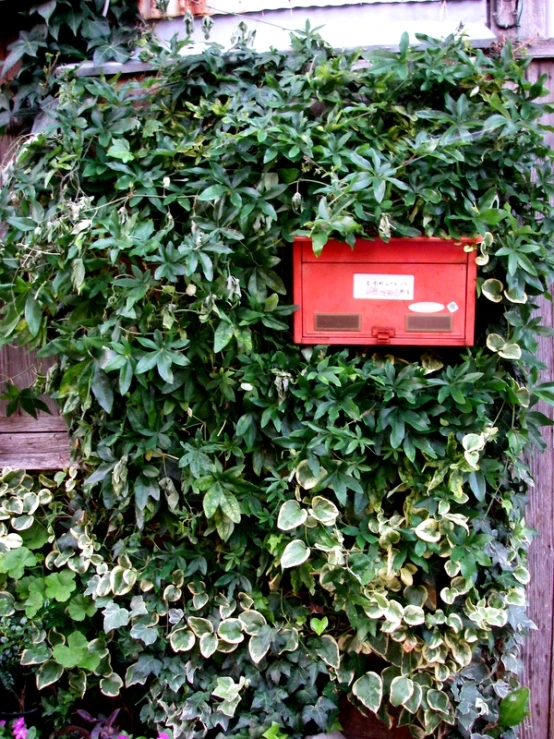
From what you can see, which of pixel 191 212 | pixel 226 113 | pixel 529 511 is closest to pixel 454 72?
pixel 226 113

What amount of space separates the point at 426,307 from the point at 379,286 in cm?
17

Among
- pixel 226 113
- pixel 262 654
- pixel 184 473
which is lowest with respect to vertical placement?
pixel 262 654

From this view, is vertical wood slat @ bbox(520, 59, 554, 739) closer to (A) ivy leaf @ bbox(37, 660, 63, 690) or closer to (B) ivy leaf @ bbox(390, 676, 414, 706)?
(B) ivy leaf @ bbox(390, 676, 414, 706)

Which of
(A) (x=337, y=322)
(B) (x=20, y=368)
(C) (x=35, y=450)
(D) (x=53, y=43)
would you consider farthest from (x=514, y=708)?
(D) (x=53, y=43)

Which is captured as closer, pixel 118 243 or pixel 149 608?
pixel 118 243

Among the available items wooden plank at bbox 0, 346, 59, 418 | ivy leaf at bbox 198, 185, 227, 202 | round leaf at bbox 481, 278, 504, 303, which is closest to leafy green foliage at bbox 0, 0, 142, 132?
ivy leaf at bbox 198, 185, 227, 202

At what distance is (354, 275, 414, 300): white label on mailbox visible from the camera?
212 cm

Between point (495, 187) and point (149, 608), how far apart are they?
1904 millimetres

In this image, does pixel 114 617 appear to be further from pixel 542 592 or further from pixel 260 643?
pixel 542 592

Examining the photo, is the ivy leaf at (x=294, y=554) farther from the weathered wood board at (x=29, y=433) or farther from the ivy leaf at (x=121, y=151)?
the ivy leaf at (x=121, y=151)

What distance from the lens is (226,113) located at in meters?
2.10

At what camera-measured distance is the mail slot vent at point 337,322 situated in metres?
2.13

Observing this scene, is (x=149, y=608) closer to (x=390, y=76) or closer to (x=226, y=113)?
(x=226, y=113)

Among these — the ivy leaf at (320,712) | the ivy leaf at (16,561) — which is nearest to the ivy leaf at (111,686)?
the ivy leaf at (16,561)
